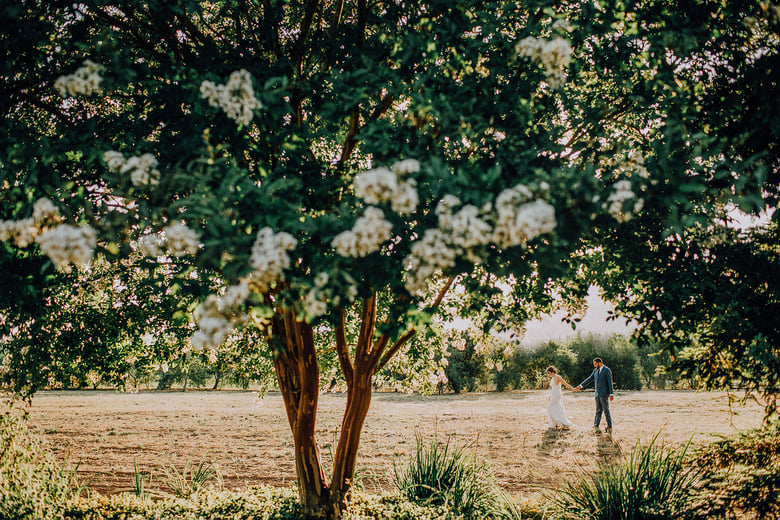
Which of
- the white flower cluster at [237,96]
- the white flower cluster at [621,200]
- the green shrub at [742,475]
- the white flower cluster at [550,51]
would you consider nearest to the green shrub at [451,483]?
the green shrub at [742,475]

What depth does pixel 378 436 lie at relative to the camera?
42.2 ft

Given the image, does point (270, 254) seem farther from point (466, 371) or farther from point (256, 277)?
point (466, 371)

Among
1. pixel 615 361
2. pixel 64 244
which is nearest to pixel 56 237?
pixel 64 244

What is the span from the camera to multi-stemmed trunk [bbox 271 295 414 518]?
5.45 metres

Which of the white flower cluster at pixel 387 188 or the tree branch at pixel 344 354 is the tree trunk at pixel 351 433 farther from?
the white flower cluster at pixel 387 188

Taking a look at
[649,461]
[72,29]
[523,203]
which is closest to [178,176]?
[523,203]

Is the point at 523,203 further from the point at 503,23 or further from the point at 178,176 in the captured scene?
the point at 503,23

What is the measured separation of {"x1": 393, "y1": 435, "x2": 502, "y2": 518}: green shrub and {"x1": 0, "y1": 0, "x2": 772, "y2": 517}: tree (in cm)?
144

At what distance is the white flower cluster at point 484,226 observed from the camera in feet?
6.74

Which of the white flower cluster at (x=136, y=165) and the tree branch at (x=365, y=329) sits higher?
the white flower cluster at (x=136, y=165)

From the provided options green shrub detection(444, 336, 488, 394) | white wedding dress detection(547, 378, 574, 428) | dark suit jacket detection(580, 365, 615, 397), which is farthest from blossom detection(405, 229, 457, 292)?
green shrub detection(444, 336, 488, 394)

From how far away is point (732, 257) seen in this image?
369 cm

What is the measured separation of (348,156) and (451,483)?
510 centimetres

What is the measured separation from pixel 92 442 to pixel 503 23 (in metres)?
17.2
